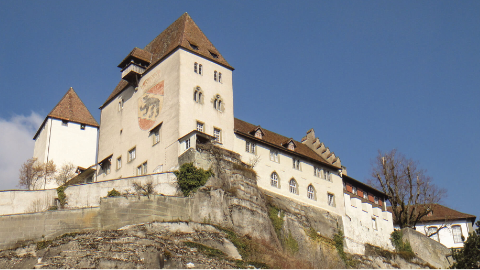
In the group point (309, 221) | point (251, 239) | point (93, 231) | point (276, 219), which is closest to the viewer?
point (93, 231)

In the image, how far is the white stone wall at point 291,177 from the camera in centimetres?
5412

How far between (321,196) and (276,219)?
8383 mm

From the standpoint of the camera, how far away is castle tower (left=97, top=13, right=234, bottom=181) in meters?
51.4

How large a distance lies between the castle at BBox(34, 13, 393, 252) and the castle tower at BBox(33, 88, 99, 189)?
0.09 metres

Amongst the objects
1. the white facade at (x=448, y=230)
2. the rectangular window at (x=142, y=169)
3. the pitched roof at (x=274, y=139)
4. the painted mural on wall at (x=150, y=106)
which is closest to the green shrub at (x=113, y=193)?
the rectangular window at (x=142, y=169)

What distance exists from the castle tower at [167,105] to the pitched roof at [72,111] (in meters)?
5.85

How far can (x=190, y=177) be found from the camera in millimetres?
47000

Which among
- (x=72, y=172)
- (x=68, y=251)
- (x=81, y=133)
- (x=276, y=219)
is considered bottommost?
(x=68, y=251)

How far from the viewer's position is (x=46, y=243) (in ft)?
133

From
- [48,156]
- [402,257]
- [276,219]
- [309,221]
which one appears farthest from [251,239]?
[48,156]

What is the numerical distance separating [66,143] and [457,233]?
41537mm

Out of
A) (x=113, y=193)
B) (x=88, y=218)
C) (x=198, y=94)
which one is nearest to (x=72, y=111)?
(x=198, y=94)

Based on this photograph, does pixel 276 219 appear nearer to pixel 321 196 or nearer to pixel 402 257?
pixel 321 196

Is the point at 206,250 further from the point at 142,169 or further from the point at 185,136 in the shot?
the point at 142,169
